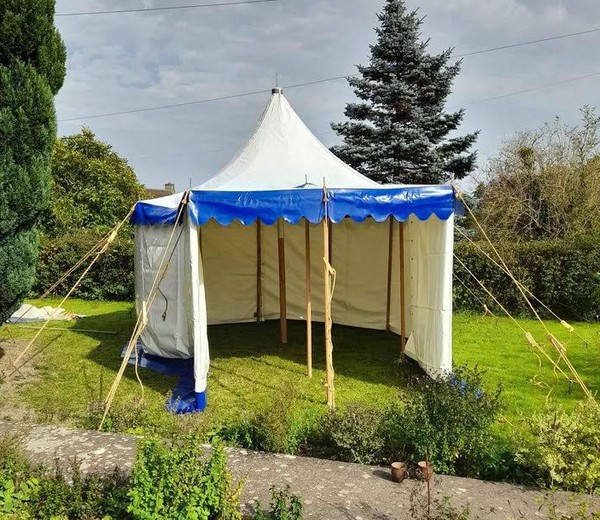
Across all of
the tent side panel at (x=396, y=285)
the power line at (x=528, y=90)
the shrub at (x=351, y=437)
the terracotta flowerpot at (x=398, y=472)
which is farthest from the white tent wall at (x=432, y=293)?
the power line at (x=528, y=90)

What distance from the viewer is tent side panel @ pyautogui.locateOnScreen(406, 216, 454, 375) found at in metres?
5.00

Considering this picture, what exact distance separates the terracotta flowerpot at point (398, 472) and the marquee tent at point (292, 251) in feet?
5.26

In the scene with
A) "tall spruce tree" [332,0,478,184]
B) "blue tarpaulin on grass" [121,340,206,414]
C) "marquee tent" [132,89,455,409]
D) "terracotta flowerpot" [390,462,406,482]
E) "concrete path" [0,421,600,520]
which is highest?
"tall spruce tree" [332,0,478,184]

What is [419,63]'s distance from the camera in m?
14.1

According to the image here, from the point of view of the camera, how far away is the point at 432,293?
525cm

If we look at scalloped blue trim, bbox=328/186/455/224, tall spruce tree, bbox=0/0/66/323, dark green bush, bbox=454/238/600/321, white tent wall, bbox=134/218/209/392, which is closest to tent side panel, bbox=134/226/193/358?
white tent wall, bbox=134/218/209/392

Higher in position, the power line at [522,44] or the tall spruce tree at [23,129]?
the power line at [522,44]

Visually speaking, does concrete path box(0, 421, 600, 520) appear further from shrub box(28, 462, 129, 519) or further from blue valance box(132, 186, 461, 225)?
blue valance box(132, 186, 461, 225)

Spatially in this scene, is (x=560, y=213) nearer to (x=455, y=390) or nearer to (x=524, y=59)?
(x=524, y=59)

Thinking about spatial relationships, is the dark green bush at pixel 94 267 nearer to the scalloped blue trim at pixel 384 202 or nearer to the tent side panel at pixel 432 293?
the tent side panel at pixel 432 293

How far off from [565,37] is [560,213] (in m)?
4.11

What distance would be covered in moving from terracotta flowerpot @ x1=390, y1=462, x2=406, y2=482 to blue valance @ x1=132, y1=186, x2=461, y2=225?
2.35m

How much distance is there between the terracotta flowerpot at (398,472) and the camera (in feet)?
9.62

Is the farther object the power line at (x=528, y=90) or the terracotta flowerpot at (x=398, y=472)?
the power line at (x=528, y=90)
